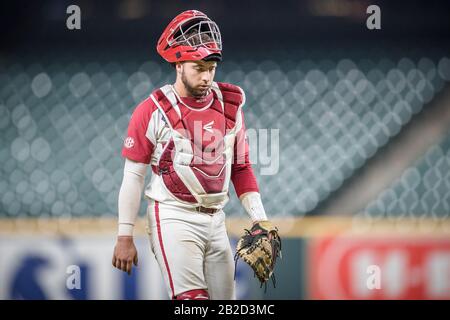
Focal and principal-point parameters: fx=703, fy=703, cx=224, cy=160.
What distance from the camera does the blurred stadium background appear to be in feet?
8.21

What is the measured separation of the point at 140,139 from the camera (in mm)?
1872

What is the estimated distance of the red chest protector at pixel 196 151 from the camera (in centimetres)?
187

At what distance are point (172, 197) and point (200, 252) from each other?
0.17m

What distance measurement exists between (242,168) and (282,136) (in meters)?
0.71

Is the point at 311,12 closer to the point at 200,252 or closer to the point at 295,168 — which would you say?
the point at 295,168

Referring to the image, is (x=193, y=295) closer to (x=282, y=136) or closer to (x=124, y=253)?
(x=124, y=253)

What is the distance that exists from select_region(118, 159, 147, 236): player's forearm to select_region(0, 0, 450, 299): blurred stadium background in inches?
23.4

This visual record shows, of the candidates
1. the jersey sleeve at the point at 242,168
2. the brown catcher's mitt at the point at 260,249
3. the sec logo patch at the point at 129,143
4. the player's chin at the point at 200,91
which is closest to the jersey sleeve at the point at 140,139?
the sec logo patch at the point at 129,143

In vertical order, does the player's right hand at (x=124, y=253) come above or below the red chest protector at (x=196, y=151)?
below

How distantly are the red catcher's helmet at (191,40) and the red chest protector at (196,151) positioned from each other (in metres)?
0.11

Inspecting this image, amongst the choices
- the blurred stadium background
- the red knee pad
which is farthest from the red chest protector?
the blurred stadium background

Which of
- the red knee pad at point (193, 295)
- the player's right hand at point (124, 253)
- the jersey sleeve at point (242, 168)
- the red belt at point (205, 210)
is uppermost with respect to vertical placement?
the jersey sleeve at point (242, 168)

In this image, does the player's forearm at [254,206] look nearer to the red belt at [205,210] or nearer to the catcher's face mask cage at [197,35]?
the red belt at [205,210]

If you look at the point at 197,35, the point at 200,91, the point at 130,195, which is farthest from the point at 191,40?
the point at 130,195
